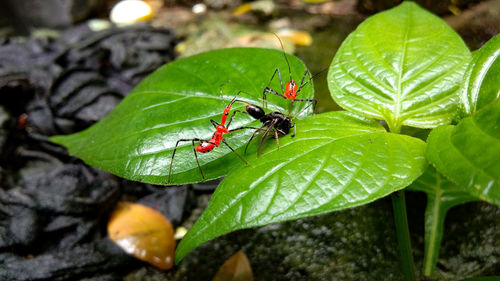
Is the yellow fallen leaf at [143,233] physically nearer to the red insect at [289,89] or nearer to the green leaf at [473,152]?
the red insect at [289,89]

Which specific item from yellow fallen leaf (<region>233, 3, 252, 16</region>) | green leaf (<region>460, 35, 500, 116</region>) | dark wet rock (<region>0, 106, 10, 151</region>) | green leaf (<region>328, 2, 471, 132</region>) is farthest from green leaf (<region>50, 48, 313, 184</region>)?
yellow fallen leaf (<region>233, 3, 252, 16</region>)

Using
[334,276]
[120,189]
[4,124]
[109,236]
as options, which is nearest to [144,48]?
[4,124]

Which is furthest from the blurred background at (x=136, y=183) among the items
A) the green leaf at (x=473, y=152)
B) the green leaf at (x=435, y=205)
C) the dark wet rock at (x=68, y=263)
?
the green leaf at (x=473, y=152)

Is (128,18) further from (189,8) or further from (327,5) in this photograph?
(327,5)

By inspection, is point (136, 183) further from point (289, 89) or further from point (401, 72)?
point (401, 72)

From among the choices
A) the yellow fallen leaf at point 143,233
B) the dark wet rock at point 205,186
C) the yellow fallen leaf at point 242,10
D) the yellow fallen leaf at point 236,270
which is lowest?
the yellow fallen leaf at point 143,233

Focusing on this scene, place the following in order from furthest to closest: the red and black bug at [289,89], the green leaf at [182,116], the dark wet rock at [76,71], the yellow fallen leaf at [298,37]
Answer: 1. the yellow fallen leaf at [298,37]
2. the dark wet rock at [76,71]
3. the red and black bug at [289,89]
4. the green leaf at [182,116]

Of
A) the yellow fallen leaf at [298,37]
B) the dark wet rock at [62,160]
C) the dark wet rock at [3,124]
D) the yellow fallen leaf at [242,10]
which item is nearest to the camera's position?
the dark wet rock at [62,160]

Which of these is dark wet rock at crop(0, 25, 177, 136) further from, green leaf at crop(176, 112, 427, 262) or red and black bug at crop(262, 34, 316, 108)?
green leaf at crop(176, 112, 427, 262)

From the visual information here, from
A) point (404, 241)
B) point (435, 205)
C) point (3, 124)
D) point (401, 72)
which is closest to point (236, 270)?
point (404, 241)
